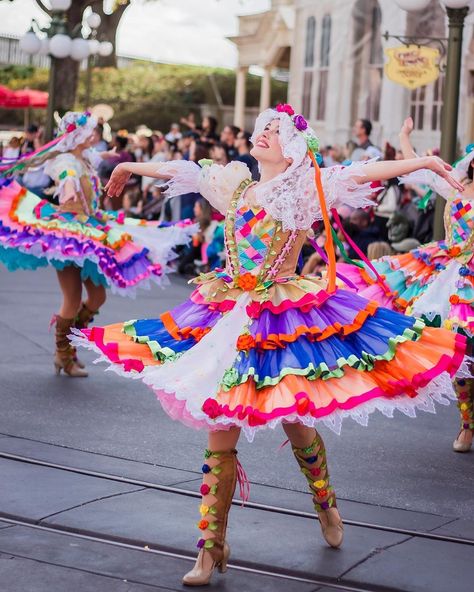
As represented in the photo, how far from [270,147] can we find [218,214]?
36.6 feet

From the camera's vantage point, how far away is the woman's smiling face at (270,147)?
518 centimetres

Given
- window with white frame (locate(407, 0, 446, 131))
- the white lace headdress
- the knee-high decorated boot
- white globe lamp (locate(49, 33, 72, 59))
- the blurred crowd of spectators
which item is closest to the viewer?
the white lace headdress

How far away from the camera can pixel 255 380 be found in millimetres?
4699

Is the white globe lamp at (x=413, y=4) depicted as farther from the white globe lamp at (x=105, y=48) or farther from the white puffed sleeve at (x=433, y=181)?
the white globe lamp at (x=105, y=48)

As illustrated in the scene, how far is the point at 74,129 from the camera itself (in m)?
9.04

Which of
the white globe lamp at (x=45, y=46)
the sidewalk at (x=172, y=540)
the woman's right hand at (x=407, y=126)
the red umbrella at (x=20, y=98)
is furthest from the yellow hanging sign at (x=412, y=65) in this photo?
the red umbrella at (x=20, y=98)

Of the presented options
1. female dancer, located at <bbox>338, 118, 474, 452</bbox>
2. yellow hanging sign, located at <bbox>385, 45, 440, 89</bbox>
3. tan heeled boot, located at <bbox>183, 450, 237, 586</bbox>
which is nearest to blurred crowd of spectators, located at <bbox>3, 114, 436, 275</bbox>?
yellow hanging sign, located at <bbox>385, 45, 440, 89</bbox>

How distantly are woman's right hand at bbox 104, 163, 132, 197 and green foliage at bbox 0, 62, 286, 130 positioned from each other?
33.3m

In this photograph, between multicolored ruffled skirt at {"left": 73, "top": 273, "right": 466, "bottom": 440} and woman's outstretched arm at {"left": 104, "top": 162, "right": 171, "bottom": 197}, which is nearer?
multicolored ruffled skirt at {"left": 73, "top": 273, "right": 466, "bottom": 440}

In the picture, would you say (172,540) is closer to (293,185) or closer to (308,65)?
(293,185)

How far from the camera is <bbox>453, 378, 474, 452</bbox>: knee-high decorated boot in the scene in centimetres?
730

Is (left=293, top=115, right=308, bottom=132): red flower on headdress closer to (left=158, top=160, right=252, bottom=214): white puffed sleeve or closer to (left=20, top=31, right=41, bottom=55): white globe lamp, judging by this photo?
(left=158, top=160, right=252, bottom=214): white puffed sleeve

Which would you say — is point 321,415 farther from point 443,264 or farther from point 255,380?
point 443,264

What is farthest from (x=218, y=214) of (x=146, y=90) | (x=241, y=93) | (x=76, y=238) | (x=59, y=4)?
(x=146, y=90)
